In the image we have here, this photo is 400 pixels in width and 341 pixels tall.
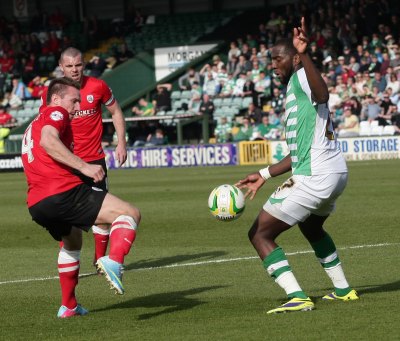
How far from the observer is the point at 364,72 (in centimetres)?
3362

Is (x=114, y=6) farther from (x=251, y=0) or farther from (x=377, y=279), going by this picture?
(x=377, y=279)

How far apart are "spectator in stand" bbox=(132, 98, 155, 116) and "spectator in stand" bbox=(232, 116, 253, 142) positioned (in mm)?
4549

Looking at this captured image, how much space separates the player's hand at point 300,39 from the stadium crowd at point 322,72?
2300 cm

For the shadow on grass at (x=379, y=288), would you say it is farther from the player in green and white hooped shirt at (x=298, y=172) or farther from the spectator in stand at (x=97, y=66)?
the spectator in stand at (x=97, y=66)

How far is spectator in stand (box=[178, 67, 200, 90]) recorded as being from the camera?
3843 centimetres

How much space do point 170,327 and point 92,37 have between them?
129 feet

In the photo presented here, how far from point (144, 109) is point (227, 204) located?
1160 inches

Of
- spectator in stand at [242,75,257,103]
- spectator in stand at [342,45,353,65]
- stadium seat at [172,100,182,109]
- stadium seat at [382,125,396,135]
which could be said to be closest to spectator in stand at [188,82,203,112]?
stadium seat at [172,100,182,109]

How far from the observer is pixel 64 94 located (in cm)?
799

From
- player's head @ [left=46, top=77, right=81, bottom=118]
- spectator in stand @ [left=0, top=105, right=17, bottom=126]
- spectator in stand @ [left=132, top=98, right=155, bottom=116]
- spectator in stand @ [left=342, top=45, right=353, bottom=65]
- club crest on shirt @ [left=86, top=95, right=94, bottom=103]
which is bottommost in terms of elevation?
spectator in stand @ [left=0, top=105, right=17, bottom=126]

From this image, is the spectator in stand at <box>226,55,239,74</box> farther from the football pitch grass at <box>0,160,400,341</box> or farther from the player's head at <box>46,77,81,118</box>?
the player's head at <box>46,77,81,118</box>

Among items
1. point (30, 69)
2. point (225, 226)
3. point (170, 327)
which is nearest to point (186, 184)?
point (225, 226)

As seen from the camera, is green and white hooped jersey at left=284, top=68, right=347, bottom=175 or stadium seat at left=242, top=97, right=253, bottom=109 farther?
stadium seat at left=242, top=97, right=253, bottom=109

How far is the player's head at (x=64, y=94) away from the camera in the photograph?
7.98 meters
